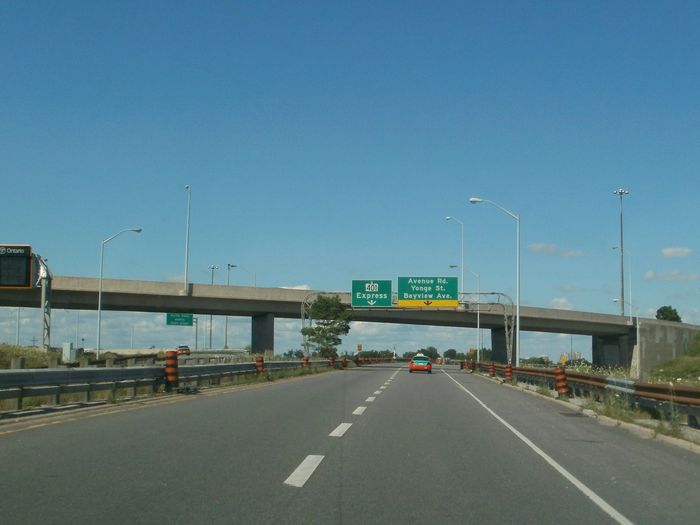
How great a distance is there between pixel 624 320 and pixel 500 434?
68963 mm

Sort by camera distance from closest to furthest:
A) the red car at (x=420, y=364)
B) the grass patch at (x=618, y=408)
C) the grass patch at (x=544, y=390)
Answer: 1. the grass patch at (x=618, y=408)
2. the grass patch at (x=544, y=390)
3. the red car at (x=420, y=364)

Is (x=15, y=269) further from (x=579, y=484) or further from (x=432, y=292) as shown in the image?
(x=579, y=484)

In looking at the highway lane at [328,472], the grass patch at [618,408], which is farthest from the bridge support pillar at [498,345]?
the highway lane at [328,472]

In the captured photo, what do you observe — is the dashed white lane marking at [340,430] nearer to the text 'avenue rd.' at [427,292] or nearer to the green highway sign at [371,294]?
the text 'avenue rd.' at [427,292]

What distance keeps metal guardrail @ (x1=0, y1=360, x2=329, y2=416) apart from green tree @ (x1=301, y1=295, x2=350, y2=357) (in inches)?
1806

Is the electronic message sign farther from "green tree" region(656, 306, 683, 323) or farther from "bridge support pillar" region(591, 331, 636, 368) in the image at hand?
"green tree" region(656, 306, 683, 323)

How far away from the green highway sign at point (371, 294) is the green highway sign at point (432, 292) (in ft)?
7.64

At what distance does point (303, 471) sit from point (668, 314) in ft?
508

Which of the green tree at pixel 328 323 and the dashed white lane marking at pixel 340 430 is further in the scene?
the green tree at pixel 328 323

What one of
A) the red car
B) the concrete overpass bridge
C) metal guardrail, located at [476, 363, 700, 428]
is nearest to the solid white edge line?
metal guardrail, located at [476, 363, 700, 428]

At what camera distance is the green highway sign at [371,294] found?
222 ft

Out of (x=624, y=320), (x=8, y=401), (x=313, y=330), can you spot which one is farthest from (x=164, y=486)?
(x=624, y=320)

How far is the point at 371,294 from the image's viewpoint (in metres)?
68.2

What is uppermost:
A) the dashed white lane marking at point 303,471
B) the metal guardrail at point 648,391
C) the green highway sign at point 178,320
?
the green highway sign at point 178,320
